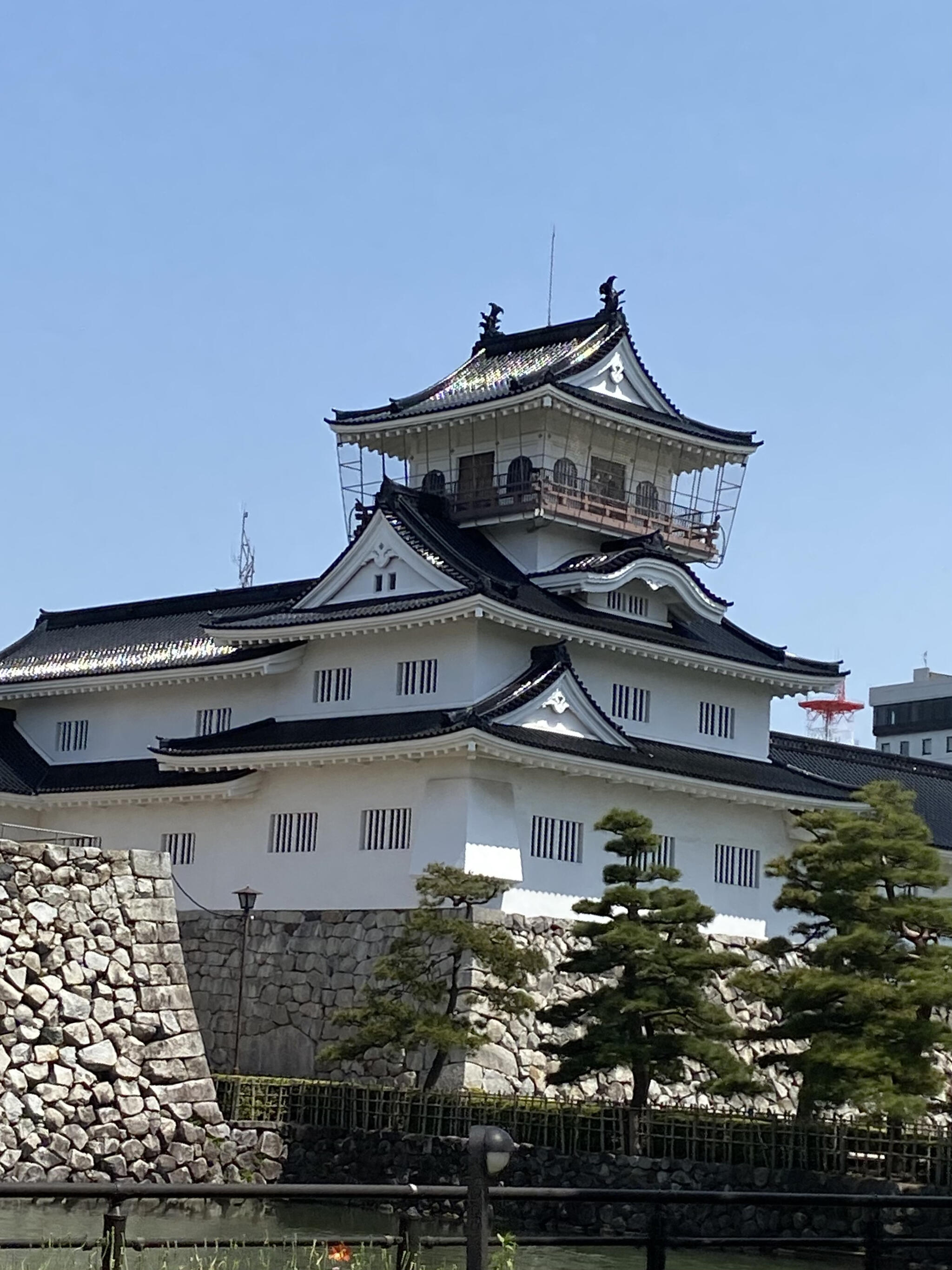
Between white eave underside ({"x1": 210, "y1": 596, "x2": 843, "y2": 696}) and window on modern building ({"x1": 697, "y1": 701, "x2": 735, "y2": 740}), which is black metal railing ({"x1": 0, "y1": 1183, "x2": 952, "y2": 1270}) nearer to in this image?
white eave underside ({"x1": 210, "y1": 596, "x2": 843, "y2": 696})

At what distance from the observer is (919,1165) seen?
72.8 feet

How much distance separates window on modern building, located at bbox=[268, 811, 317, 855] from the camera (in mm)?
30938

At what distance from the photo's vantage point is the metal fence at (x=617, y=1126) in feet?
73.9

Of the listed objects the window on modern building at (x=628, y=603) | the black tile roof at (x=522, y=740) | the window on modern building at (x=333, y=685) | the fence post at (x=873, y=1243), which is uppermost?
the window on modern building at (x=628, y=603)

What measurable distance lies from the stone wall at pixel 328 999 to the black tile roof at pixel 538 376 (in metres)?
9.34

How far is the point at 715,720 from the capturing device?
1304 inches

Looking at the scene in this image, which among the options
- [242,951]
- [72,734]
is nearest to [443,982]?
[242,951]

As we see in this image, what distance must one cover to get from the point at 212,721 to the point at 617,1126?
12.7 metres

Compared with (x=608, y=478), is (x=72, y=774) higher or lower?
lower

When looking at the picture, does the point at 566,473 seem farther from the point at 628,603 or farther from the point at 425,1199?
the point at 425,1199

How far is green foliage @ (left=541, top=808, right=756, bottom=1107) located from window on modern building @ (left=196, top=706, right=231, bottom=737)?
35.7 feet

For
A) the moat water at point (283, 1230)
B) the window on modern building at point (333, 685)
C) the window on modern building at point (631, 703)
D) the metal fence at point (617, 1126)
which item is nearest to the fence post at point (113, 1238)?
the moat water at point (283, 1230)

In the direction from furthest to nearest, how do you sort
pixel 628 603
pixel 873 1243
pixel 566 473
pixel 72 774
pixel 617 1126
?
pixel 72 774, pixel 566 473, pixel 628 603, pixel 617 1126, pixel 873 1243

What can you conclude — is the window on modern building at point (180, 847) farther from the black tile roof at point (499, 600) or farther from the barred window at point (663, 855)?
the barred window at point (663, 855)
